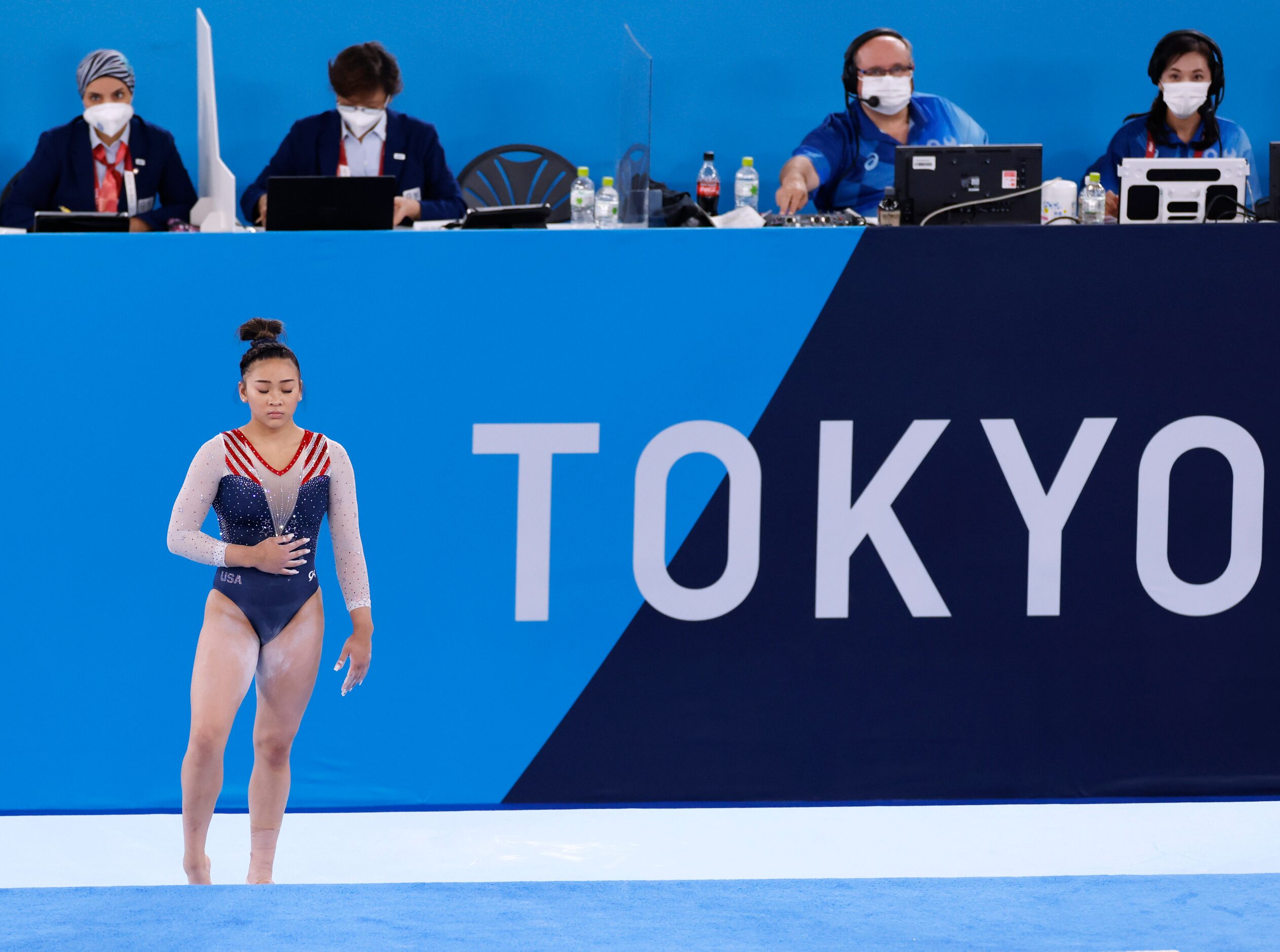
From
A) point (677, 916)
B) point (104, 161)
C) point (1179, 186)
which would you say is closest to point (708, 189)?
point (1179, 186)

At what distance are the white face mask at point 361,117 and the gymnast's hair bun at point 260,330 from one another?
7.11 ft

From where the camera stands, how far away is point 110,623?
3326mm

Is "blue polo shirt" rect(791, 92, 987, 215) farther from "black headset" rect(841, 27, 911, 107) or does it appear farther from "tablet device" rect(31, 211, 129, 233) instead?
"tablet device" rect(31, 211, 129, 233)

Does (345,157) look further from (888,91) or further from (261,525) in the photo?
(261,525)

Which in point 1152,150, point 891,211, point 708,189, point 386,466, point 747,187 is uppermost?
point 1152,150

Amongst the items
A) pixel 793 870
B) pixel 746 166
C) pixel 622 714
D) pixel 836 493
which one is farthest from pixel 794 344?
pixel 746 166

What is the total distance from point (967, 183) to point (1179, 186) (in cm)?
65

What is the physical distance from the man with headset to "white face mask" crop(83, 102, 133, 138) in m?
2.41

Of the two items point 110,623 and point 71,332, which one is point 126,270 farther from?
point 110,623

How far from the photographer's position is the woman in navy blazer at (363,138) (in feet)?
17.1

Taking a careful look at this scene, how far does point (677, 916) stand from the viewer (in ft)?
7.16

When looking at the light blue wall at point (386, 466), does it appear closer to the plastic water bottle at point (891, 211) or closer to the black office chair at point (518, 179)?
the plastic water bottle at point (891, 211)

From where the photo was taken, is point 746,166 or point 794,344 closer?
point 794,344

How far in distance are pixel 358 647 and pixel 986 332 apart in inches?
63.2
